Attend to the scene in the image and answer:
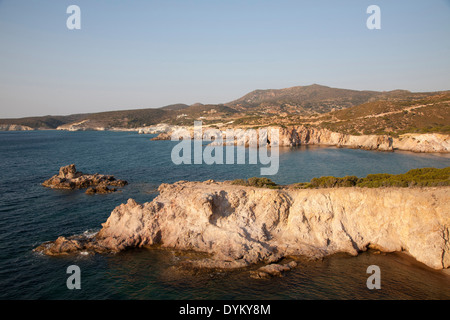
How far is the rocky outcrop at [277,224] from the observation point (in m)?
16.9

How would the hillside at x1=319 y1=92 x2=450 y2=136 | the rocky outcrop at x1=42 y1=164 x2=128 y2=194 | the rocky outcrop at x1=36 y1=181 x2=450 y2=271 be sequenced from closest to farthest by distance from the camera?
the rocky outcrop at x1=36 y1=181 x2=450 y2=271, the rocky outcrop at x1=42 y1=164 x2=128 y2=194, the hillside at x1=319 y1=92 x2=450 y2=136

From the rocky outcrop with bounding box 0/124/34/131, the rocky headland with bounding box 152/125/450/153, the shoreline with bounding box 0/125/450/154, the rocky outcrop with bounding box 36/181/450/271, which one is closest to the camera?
the rocky outcrop with bounding box 36/181/450/271

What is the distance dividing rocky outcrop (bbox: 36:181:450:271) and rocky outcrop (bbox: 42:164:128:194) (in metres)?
15.8

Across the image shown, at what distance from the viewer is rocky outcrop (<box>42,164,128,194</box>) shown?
113ft

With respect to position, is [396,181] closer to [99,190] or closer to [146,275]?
[146,275]

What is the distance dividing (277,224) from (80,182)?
29.1m

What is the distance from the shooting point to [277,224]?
1930cm

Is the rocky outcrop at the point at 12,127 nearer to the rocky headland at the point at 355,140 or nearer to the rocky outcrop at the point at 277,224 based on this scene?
the rocky headland at the point at 355,140

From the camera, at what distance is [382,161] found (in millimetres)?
51188

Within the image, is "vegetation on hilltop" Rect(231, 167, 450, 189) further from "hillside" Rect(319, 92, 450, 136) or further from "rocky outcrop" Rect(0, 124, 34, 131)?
"rocky outcrop" Rect(0, 124, 34, 131)

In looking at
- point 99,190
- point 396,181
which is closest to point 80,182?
point 99,190

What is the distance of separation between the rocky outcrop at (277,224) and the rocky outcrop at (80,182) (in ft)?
51.7

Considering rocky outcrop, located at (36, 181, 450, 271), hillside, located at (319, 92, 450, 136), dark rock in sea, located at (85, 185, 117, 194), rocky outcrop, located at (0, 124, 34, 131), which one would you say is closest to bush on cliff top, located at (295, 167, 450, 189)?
rocky outcrop, located at (36, 181, 450, 271)
